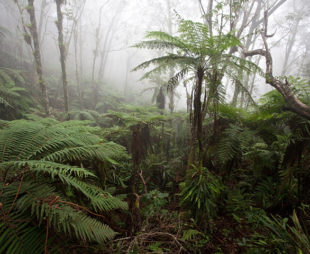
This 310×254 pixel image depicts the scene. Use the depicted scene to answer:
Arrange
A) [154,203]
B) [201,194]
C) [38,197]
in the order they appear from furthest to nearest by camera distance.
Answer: [154,203]
[201,194]
[38,197]

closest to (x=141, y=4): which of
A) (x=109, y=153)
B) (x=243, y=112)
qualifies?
(x=243, y=112)

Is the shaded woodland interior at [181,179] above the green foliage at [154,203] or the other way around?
above

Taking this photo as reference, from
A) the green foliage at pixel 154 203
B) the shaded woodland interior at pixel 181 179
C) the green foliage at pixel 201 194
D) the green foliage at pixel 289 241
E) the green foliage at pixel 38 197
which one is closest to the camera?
the green foliage at pixel 38 197

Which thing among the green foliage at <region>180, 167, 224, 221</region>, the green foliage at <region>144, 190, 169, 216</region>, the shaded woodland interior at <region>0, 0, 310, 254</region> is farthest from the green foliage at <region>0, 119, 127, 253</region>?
the green foliage at <region>180, 167, 224, 221</region>

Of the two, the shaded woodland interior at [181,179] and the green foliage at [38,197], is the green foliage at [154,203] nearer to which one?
the shaded woodland interior at [181,179]

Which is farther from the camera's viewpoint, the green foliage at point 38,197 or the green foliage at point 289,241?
the green foliage at point 289,241

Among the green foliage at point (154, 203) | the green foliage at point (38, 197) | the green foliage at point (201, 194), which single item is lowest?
the green foliage at point (154, 203)

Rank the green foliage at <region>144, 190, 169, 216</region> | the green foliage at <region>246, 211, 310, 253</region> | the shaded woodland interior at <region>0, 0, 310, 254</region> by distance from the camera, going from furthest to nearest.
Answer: the green foliage at <region>144, 190, 169, 216</region> → the green foliage at <region>246, 211, 310, 253</region> → the shaded woodland interior at <region>0, 0, 310, 254</region>

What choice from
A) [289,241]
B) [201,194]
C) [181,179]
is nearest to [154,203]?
[201,194]

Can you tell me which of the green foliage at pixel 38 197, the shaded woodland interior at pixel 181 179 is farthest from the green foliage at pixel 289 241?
the green foliage at pixel 38 197

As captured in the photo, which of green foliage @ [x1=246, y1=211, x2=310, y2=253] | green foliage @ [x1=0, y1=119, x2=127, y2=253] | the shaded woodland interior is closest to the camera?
green foliage @ [x1=0, y1=119, x2=127, y2=253]

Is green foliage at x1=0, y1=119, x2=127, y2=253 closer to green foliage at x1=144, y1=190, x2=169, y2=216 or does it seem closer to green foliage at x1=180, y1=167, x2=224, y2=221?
green foliage at x1=144, y1=190, x2=169, y2=216

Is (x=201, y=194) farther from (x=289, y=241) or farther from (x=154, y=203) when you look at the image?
(x=289, y=241)

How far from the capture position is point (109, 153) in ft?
5.49
